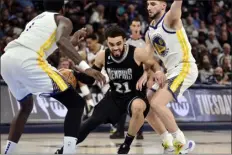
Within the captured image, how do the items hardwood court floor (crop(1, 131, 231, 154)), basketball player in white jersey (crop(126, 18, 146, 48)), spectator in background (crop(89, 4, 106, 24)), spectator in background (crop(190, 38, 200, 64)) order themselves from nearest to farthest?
1. hardwood court floor (crop(1, 131, 231, 154))
2. basketball player in white jersey (crop(126, 18, 146, 48))
3. spectator in background (crop(190, 38, 200, 64))
4. spectator in background (crop(89, 4, 106, 24))

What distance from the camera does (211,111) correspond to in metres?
16.3

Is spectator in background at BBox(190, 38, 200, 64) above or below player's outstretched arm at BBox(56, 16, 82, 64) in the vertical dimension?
below

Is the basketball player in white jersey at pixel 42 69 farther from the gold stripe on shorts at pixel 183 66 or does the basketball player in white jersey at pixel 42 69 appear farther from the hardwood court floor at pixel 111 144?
the hardwood court floor at pixel 111 144

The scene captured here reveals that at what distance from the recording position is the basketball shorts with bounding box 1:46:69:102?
793 centimetres

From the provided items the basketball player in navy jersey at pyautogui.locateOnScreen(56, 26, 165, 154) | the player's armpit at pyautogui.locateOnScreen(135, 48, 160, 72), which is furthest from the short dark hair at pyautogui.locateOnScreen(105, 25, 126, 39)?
the player's armpit at pyautogui.locateOnScreen(135, 48, 160, 72)

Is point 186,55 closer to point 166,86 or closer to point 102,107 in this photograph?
point 166,86

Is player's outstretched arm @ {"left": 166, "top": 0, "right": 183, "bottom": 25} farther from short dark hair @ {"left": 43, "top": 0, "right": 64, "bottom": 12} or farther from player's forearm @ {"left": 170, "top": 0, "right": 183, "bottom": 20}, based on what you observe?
short dark hair @ {"left": 43, "top": 0, "right": 64, "bottom": 12}

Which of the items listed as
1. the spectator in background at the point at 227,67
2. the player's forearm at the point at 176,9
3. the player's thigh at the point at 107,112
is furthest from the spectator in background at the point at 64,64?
the player's forearm at the point at 176,9

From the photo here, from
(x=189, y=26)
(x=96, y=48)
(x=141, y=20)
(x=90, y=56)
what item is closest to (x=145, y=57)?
(x=96, y=48)

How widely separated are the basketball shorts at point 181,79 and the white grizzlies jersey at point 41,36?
5.92 feet

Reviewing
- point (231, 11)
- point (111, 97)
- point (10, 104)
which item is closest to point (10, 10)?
point (10, 104)

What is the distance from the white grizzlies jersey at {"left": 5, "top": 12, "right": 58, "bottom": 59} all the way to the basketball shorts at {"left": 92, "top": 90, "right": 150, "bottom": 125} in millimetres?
1311

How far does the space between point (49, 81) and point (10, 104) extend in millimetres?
6799

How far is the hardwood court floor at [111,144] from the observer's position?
11.0 m
